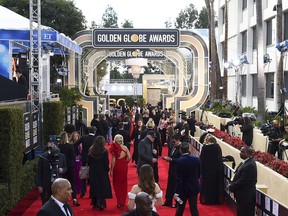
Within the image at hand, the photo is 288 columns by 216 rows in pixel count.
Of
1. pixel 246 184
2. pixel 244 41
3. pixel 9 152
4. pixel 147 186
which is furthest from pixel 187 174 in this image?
pixel 244 41

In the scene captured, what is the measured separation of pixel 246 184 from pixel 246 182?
5 centimetres

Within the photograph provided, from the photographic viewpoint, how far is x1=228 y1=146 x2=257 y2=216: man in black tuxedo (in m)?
8.44

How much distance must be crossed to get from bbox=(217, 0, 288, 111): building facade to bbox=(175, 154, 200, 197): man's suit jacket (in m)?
18.3

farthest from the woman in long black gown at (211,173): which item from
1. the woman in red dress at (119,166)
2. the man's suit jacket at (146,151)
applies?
the woman in red dress at (119,166)

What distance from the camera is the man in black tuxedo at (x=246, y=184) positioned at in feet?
27.7

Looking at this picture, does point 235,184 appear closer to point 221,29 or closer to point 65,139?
point 65,139

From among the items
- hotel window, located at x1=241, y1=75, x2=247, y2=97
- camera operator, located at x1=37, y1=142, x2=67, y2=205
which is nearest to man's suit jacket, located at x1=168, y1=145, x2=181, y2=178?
camera operator, located at x1=37, y1=142, x2=67, y2=205

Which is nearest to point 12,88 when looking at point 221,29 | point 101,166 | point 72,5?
point 101,166

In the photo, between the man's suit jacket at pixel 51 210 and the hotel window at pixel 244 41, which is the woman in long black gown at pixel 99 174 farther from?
the hotel window at pixel 244 41

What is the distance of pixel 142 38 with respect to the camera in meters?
26.8

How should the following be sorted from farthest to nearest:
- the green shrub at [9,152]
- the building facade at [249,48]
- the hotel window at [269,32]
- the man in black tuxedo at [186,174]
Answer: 1. the hotel window at [269,32]
2. the building facade at [249,48]
3. the green shrub at [9,152]
4. the man in black tuxedo at [186,174]

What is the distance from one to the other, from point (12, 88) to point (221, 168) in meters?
7.67

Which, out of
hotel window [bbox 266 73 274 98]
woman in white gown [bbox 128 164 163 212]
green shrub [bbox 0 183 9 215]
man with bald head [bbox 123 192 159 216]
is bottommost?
green shrub [bbox 0 183 9 215]

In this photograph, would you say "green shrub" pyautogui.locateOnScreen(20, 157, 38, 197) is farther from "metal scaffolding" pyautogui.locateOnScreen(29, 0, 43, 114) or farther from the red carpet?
"metal scaffolding" pyautogui.locateOnScreen(29, 0, 43, 114)
